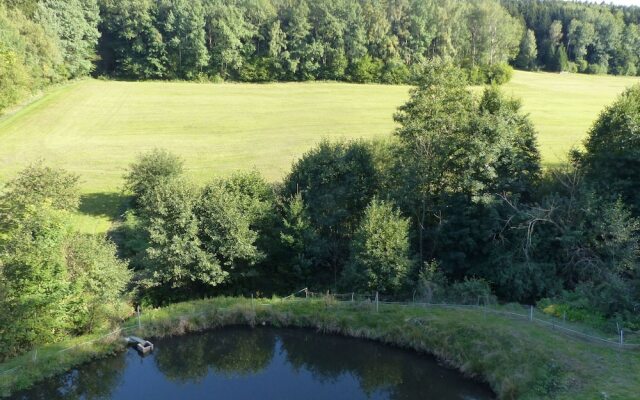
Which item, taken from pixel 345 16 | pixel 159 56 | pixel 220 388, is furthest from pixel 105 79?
pixel 220 388

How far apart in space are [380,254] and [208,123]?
41.4 meters

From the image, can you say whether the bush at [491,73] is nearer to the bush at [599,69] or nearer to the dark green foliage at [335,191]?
the bush at [599,69]

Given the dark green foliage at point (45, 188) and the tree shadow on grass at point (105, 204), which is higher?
the dark green foliage at point (45, 188)

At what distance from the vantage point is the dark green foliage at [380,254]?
90.4 feet

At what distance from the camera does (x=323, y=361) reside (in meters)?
25.0

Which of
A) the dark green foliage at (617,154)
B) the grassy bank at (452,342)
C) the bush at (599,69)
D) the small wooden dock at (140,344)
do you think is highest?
the bush at (599,69)

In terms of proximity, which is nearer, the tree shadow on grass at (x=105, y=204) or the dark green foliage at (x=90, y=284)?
the dark green foliage at (x=90, y=284)

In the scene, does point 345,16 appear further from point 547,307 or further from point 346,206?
point 547,307

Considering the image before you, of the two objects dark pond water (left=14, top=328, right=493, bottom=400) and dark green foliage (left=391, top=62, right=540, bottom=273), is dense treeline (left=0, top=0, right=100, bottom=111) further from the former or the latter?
dark green foliage (left=391, top=62, right=540, bottom=273)

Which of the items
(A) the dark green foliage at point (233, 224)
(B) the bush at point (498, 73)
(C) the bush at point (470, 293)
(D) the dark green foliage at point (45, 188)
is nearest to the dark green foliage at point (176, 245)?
(A) the dark green foliage at point (233, 224)

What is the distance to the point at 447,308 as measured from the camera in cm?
2605

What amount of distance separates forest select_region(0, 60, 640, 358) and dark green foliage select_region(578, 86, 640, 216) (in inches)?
3.7

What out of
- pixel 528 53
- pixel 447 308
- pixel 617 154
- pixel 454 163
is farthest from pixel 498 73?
pixel 447 308

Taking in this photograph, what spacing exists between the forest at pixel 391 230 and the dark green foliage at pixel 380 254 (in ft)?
0.29
